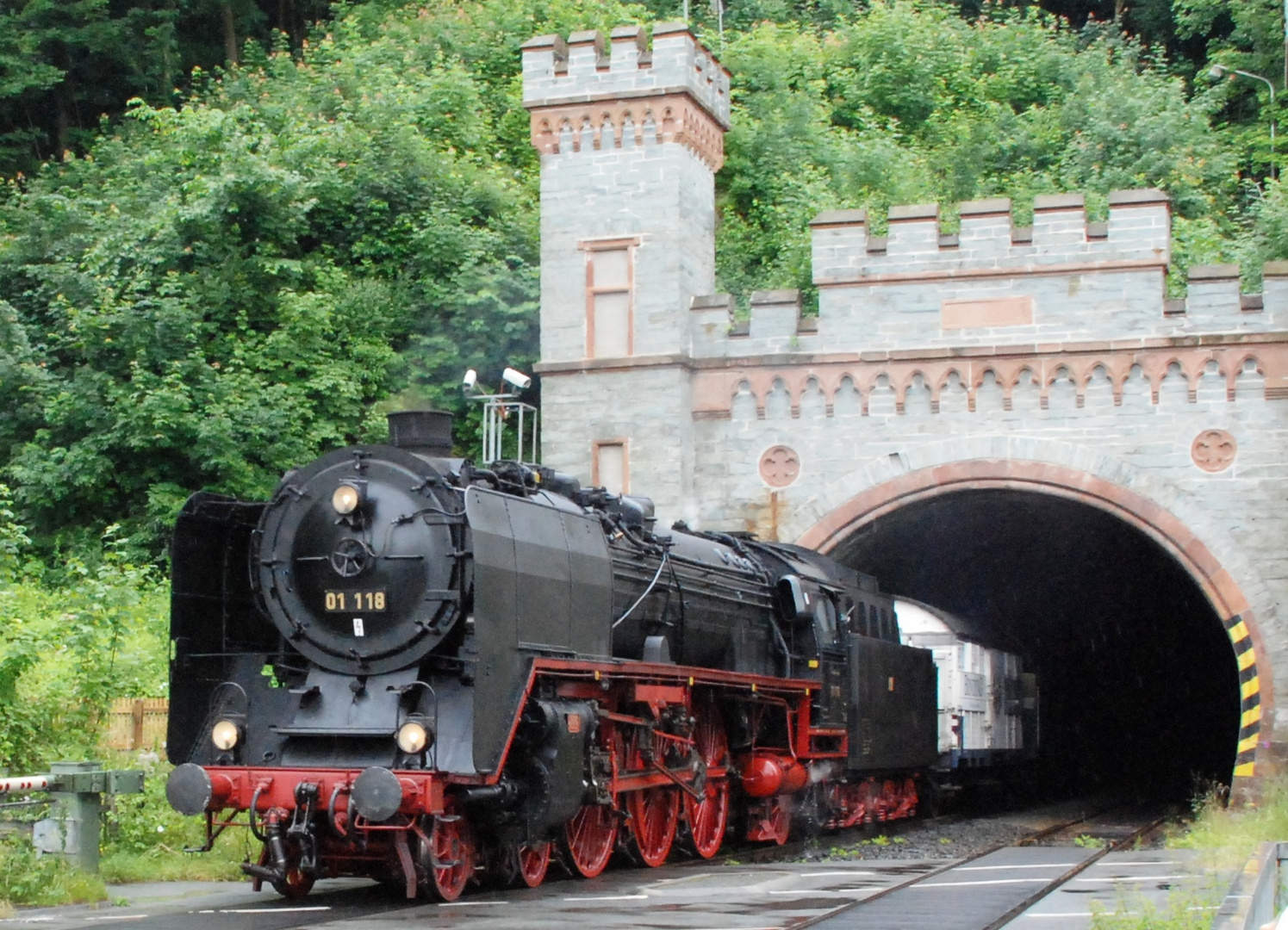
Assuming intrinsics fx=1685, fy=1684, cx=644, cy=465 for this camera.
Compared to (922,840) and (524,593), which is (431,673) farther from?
(922,840)

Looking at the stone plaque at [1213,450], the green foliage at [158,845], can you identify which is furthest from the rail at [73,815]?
the stone plaque at [1213,450]

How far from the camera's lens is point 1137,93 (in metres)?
33.6

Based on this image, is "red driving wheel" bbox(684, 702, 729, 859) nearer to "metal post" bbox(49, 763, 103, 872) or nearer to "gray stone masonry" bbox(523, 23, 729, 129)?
"metal post" bbox(49, 763, 103, 872)

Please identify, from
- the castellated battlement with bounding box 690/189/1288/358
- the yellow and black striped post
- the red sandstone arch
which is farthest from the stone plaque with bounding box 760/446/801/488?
the yellow and black striped post

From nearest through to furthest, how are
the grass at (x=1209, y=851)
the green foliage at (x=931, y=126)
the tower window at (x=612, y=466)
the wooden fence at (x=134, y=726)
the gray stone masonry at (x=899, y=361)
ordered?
the grass at (x=1209, y=851), the wooden fence at (x=134, y=726), the gray stone masonry at (x=899, y=361), the tower window at (x=612, y=466), the green foliage at (x=931, y=126)

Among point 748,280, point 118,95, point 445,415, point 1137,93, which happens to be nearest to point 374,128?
point 748,280

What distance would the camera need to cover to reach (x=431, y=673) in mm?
10102

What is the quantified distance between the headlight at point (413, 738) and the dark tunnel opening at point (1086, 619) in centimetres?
1072

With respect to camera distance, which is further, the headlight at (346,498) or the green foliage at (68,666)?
the green foliage at (68,666)

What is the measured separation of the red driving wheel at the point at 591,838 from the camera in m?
11.2

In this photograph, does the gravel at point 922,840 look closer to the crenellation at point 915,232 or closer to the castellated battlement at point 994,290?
the castellated battlement at point 994,290

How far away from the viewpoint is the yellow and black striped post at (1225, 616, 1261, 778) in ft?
59.7

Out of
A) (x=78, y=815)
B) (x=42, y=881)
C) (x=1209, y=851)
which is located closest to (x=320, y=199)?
(x=78, y=815)

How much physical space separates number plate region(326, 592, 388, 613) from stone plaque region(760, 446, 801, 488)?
9.83 metres
